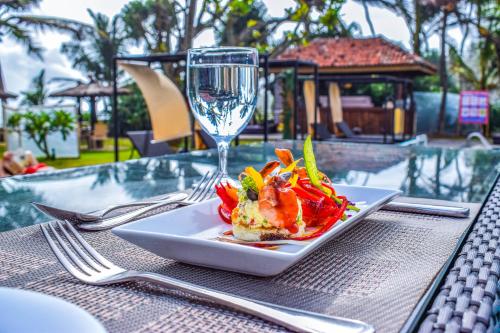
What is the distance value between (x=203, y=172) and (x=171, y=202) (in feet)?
1.24

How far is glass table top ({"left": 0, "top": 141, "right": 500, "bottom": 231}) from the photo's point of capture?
0.75 m

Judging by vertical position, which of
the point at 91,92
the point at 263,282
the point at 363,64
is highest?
the point at 363,64

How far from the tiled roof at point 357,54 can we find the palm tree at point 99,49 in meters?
8.95

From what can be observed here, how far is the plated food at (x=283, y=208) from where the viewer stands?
440mm

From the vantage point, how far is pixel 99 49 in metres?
23.0

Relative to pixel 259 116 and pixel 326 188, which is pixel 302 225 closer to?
pixel 326 188

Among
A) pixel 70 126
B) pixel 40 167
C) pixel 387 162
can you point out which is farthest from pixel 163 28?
pixel 387 162

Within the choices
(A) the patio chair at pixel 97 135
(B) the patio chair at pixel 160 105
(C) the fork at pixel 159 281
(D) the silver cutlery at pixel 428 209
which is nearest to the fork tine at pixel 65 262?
(C) the fork at pixel 159 281

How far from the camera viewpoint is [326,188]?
1.72 ft

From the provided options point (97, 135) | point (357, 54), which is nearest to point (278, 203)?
point (97, 135)

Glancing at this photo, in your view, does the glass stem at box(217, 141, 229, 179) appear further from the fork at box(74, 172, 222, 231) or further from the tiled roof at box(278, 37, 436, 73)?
the tiled roof at box(278, 37, 436, 73)

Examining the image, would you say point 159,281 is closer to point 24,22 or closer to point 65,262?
point 65,262

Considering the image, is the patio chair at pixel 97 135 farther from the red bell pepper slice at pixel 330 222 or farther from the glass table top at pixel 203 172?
the red bell pepper slice at pixel 330 222

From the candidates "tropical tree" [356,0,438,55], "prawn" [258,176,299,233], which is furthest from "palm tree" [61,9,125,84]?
"prawn" [258,176,299,233]
